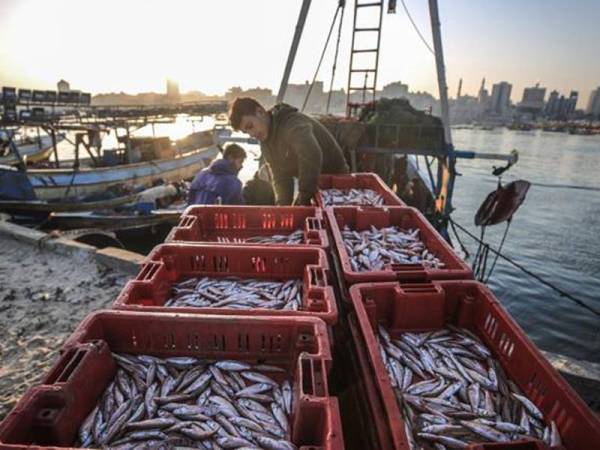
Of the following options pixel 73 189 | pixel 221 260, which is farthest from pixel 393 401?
pixel 73 189

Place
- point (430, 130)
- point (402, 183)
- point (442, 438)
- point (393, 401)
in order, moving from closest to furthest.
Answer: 1. point (393, 401)
2. point (442, 438)
3. point (430, 130)
4. point (402, 183)

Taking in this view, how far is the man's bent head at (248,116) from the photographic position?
202 inches

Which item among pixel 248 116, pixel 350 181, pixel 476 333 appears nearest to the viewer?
pixel 476 333

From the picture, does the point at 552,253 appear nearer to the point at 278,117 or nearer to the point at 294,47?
the point at 294,47

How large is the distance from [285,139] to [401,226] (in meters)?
2.34

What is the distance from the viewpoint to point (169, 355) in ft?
8.30

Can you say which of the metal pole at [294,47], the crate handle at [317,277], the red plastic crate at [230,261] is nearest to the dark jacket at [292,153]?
the red plastic crate at [230,261]

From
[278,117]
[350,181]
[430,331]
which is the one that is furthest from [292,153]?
[430,331]

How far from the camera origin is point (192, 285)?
3.55 m

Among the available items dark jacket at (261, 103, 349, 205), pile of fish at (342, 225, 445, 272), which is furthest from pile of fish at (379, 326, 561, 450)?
dark jacket at (261, 103, 349, 205)

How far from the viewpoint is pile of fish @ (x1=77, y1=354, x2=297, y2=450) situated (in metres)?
1.96

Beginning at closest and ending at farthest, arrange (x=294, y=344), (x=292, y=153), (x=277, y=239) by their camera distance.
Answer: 1. (x=294, y=344)
2. (x=277, y=239)
3. (x=292, y=153)

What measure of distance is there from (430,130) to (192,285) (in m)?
10.4

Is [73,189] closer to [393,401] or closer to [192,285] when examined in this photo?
[192,285]
